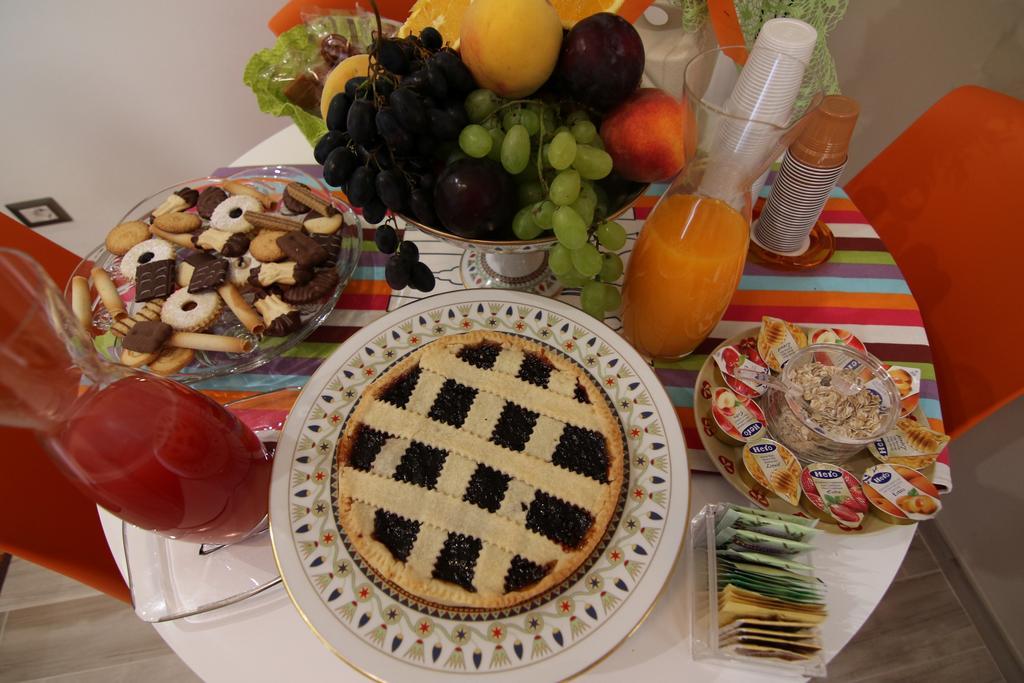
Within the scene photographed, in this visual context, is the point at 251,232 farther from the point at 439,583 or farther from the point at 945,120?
the point at 945,120

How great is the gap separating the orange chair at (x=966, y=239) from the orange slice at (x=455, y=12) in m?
0.67

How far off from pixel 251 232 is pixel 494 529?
70 cm

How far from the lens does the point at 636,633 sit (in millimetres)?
600

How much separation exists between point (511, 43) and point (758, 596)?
0.63 metres

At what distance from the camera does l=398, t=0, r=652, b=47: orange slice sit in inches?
30.5

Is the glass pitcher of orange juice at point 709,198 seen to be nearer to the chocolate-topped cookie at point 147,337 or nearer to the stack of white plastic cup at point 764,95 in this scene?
the stack of white plastic cup at point 764,95

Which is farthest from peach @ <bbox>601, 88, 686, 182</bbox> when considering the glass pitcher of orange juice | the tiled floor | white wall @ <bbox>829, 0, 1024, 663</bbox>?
the tiled floor

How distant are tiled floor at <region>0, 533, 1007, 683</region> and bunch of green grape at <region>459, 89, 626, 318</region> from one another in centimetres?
134

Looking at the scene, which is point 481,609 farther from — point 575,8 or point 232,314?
point 575,8

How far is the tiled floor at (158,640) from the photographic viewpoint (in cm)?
136

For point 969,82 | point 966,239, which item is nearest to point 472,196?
point 966,239

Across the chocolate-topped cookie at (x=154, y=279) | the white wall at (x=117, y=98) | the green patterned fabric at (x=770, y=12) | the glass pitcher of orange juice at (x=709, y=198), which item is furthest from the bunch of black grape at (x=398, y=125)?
the white wall at (x=117, y=98)

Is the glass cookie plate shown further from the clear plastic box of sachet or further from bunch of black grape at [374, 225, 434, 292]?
the clear plastic box of sachet

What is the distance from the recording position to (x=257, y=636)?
61cm
